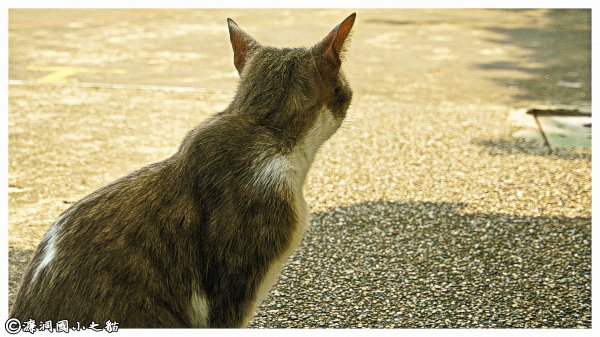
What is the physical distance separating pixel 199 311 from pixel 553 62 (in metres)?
7.66

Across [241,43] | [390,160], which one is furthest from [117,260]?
[390,160]

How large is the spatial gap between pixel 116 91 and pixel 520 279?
16.2 ft

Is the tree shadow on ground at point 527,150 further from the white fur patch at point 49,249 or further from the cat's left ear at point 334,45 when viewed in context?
the white fur patch at point 49,249

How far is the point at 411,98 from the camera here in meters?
8.11

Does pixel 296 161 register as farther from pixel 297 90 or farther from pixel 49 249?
pixel 49 249

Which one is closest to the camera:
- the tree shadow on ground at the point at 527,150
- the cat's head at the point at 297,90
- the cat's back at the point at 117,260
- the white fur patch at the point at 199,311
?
the cat's back at the point at 117,260

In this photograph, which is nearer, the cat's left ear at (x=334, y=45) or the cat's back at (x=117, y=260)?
the cat's back at (x=117, y=260)

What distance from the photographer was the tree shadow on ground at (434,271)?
4.00 meters

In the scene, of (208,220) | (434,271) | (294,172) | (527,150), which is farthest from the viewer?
(527,150)

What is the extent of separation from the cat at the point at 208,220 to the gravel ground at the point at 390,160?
0.50 metres

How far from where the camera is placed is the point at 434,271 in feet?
14.7

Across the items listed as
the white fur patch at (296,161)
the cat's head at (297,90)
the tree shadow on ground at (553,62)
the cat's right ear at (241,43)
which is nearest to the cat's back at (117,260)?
the white fur patch at (296,161)
